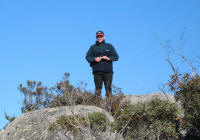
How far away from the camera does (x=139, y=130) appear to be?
7.61m

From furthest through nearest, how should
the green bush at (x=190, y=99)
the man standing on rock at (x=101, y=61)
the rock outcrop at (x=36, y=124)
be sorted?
the man standing on rock at (x=101, y=61)
the rock outcrop at (x=36, y=124)
the green bush at (x=190, y=99)

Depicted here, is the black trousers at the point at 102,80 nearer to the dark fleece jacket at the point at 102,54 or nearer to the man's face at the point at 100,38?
the dark fleece jacket at the point at 102,54

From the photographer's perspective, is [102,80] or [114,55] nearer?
[102,80]

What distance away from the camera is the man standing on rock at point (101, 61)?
1108cm

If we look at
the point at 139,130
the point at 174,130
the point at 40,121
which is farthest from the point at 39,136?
the point at 174,130

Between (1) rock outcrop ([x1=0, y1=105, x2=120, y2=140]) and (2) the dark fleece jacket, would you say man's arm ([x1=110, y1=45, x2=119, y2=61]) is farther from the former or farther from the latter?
(1) rock outcrop ([x1=0, y1=105, x2=120, y2=140])

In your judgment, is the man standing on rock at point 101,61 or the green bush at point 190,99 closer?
the green bush at point 190,99

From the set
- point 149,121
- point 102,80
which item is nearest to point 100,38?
point 102,80

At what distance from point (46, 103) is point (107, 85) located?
506cm

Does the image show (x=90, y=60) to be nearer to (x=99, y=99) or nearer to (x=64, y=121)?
(x=99, y=99)

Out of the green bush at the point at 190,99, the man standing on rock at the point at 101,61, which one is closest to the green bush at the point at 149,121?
the green bush at the point at 190,99

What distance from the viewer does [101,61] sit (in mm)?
11094

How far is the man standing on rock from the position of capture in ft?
36.3

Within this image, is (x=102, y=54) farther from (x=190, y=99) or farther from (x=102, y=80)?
(x=190, y=99)
